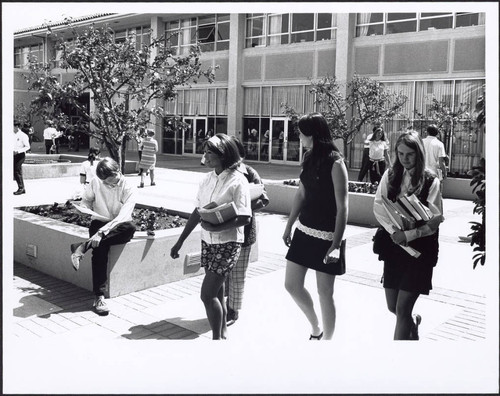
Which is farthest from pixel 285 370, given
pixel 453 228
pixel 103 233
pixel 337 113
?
pixel 337 113

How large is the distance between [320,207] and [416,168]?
0.70 m

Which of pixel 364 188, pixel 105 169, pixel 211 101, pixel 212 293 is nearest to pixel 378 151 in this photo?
pixel 364 188

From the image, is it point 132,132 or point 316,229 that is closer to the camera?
point 316,229

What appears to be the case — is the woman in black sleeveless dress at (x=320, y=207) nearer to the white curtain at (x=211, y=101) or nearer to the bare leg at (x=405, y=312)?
the bare leg at (x=405, y=312)

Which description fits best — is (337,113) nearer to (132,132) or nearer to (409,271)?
(132,132)

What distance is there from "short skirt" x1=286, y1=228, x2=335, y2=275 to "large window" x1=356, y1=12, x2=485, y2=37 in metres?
17.3

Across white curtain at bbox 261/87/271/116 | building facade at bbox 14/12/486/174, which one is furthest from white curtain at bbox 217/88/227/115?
white curtain at bbox 261/87/271/116

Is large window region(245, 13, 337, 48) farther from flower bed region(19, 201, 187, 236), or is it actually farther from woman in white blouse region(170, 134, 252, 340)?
woman in white blouse region(170, 134, 252, 340)

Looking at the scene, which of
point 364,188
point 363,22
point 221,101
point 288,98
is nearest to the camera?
point 364,188

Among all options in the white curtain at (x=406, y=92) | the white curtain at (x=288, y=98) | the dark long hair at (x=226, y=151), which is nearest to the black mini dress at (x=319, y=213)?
the dark long hair at (x=226, y=151)

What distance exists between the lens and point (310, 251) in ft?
13.7

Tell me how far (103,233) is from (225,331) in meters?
1.52

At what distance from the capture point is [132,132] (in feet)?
25.4

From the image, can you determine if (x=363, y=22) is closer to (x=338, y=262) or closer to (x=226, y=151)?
(x=226, y=151)
